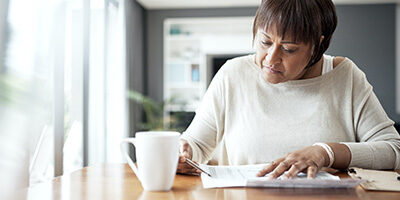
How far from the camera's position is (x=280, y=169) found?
0.87 m

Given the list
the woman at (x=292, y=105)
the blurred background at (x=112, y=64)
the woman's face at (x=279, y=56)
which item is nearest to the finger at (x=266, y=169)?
the woman at (x=292, y=105)

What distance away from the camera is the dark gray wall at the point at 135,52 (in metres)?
5.01

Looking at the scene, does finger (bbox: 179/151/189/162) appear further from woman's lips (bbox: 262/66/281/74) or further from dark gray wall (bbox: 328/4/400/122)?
dark gray wall (bbox: 328/4/400/122)

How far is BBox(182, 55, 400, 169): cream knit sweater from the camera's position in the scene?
46.1 inches

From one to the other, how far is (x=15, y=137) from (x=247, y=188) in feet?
6.17

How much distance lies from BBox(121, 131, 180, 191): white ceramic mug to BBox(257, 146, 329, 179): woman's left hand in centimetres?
22

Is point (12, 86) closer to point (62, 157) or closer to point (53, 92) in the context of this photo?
point (53, 92)

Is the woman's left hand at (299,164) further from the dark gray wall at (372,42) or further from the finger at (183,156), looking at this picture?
the dark gray wall at (372,42)

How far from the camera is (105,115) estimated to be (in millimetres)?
4090

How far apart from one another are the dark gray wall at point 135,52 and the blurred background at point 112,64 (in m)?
0.01

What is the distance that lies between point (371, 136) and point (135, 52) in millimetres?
4457

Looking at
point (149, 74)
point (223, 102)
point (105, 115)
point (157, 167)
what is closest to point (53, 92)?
point (105, 115)

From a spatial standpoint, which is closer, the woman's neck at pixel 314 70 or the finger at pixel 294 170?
the finger at pixel 294 170

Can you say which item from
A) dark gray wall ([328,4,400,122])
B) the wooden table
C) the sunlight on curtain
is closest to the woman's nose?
the wooden table
